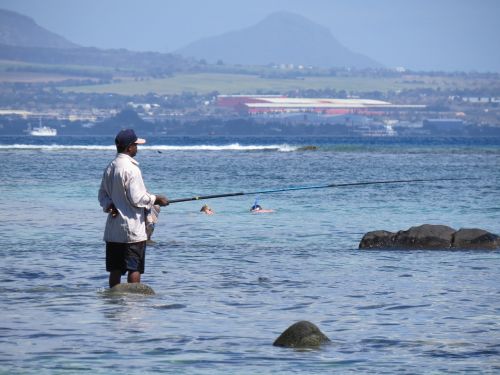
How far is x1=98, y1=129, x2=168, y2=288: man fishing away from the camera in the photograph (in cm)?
Result: 1318

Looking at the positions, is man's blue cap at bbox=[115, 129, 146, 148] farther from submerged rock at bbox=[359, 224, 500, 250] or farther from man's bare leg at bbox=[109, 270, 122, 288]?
submerged rock at bbox=[359, 224, 500, 250]

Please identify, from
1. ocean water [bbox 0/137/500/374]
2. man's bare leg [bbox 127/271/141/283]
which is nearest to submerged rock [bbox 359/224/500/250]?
ocean water [bbox 0/137/500/374]

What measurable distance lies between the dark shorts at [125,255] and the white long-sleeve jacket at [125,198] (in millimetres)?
93

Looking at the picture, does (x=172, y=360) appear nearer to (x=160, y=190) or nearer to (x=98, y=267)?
(x=98, y=267)

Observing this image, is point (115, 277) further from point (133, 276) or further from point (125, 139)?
point (125, 139)

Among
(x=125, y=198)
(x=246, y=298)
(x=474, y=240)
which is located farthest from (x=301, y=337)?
(x=474, y=240)

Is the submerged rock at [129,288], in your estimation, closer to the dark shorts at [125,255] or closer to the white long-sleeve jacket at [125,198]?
the dark shorts at [125,255]

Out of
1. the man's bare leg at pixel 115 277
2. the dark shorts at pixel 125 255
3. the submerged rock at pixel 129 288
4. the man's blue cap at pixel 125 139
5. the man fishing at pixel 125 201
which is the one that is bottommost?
the submerged rock at pixel 129 288

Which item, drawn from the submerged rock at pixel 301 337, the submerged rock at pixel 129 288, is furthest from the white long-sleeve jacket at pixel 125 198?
the submerged rock at pixel 301 337

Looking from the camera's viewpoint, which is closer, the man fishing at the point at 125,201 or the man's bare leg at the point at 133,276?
the man fishing at the point at 125,201

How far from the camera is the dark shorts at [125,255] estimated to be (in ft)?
44.3

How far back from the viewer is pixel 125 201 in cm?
1328

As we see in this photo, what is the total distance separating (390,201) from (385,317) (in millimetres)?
24130

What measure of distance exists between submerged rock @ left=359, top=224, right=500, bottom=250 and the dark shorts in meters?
8.35
